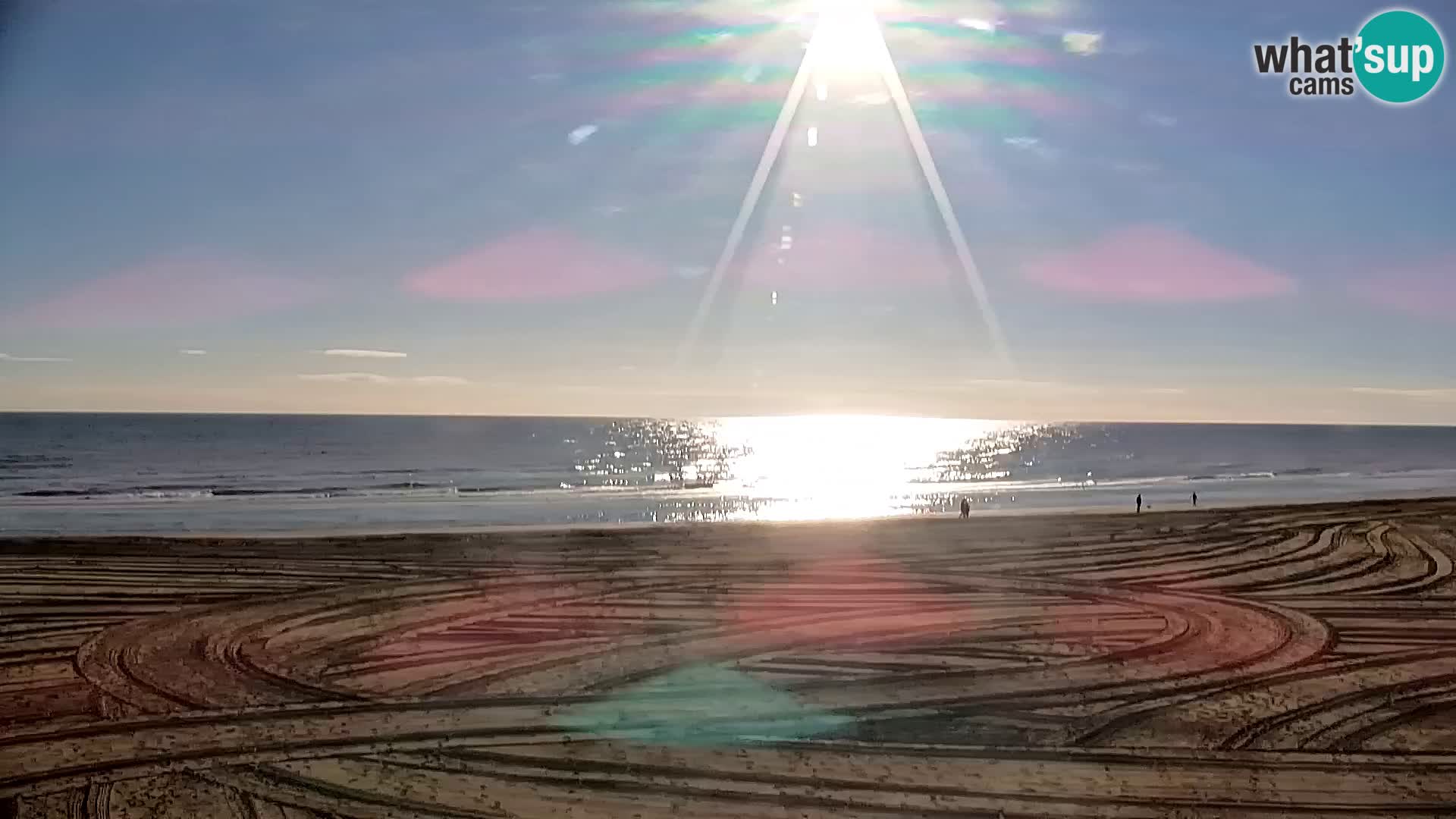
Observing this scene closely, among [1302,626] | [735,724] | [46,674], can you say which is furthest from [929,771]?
[46,674]

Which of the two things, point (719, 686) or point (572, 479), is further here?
point (572, 479)

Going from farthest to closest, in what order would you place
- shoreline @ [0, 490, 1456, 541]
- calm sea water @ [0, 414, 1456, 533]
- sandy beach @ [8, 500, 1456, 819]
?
calm sea water @ [0, 414, 1456, 533]
shoreline @ [0, 490, 1456, 541]
sandy beach @ [8, 500, 1456, 819]

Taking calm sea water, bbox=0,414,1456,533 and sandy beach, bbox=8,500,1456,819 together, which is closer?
sandy beach, bbox=8,500,1456,819

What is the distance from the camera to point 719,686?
17.2 meters

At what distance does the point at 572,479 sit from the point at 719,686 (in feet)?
210

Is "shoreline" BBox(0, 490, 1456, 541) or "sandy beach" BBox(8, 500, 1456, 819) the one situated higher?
"shoreline" BBox(0, 490, 1456, 541)

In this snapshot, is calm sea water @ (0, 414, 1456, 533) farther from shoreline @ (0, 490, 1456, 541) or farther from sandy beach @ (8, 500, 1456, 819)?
sandy beach @ (8, 500, 1456, 819)

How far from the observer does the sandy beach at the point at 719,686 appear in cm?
1264

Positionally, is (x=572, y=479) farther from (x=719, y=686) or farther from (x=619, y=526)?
(x=719, y=686)

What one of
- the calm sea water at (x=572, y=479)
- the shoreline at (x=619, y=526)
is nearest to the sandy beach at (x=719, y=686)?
the shoreline at (x=619, y=526)

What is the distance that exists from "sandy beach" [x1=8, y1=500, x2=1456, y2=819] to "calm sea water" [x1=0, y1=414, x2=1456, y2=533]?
66.2ft

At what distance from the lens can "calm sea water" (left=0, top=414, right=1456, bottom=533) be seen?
51094 millimetres

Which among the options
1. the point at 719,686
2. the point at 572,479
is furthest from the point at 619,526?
the point at 572,479

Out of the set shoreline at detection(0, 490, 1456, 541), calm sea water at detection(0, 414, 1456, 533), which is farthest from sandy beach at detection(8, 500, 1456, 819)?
calm sea water at detection(0, 414, 1456, 533)
